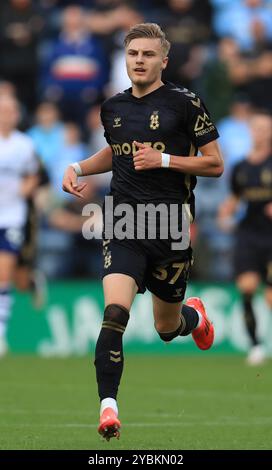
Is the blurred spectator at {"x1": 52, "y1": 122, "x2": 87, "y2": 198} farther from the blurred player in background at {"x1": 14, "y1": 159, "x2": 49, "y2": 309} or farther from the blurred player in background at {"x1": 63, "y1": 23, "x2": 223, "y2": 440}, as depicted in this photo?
the blurred player in background at {"x1": 63, "y1": 23, "x2": 223, "y2": 440}

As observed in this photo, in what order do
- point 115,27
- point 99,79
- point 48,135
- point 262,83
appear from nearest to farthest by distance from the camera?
point 48,135 < point 262,83 < point 99,79 < point 115,27

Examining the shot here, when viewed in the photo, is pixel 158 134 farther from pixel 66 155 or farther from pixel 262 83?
pixel 262 83

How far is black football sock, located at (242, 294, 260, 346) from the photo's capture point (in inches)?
614

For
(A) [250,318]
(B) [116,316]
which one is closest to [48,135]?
(A) [250,318]

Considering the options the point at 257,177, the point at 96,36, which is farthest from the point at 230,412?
the point at 96,36

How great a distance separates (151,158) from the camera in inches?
321

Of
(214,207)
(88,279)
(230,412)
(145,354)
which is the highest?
(214,207)

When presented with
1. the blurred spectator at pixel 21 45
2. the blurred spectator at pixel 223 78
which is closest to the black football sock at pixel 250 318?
the blurred spectator at pixel 223 78

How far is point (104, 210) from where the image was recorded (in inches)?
337

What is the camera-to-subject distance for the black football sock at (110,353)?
7.79m

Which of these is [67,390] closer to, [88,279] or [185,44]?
[88,279]

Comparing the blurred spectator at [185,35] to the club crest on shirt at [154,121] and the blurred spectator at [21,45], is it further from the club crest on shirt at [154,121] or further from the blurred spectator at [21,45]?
the club crest on shirt at [154,121]

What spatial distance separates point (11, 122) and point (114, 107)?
7.03 meters

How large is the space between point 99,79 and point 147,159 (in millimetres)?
11561
